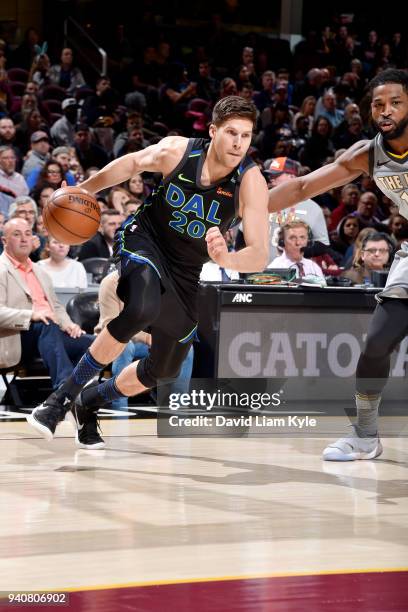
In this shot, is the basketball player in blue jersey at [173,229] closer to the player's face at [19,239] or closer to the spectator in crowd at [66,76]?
the player's face at [19,239]

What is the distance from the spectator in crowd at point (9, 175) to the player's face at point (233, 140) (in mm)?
5814

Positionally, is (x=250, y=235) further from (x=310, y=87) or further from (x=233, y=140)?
(x=310, y=87)

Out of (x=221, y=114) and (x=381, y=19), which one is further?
(x=381, y=19)

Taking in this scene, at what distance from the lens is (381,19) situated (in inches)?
843

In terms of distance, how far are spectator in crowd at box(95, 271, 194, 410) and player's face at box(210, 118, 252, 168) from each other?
2.14 m

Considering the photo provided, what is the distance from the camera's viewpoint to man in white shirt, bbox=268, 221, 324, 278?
8273mm

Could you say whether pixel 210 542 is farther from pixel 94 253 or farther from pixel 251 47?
pixel 251 47

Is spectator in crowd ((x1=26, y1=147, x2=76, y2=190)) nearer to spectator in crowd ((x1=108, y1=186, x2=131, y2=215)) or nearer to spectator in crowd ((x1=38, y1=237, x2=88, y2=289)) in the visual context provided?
spectator in crowd ((x1=108, y1=186, x2=131, y2=215))

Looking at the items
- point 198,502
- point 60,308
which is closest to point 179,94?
point 60,308

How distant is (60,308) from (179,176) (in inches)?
122

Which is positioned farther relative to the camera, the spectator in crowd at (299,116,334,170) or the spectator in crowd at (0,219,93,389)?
the spectator in crowd at (299,116,334,170)

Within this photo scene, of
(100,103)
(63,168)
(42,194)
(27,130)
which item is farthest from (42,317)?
(100,103)

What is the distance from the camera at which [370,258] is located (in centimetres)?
852

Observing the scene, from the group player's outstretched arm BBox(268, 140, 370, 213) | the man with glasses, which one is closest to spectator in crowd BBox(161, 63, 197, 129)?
the man with glasses
